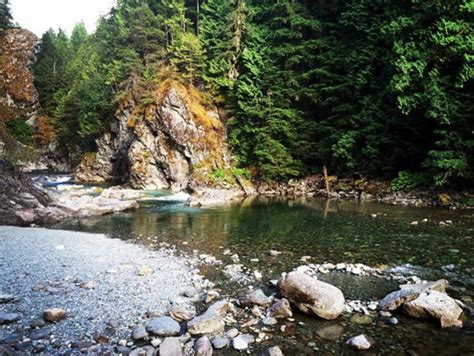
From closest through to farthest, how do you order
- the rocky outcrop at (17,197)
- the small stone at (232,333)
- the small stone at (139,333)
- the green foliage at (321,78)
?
the small stone at (139,333)
the small stone at (232,333)
the rocky outcrop at (17,197)
the green foliage at (321,78)

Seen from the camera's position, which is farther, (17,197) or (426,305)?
(17,197)

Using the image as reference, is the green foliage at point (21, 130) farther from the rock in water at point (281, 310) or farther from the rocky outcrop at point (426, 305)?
the rocky outcrop at point (426, 305)

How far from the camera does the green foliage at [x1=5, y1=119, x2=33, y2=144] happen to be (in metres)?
46.0

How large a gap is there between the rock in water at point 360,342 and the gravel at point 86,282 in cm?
322

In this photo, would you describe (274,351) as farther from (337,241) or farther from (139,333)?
(337,241)

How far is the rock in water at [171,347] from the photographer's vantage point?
446 centimetres

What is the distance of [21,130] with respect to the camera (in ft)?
155

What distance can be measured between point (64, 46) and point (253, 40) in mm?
49459

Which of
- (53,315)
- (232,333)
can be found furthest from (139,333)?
(53,315)

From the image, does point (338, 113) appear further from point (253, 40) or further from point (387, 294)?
point (387, 294)

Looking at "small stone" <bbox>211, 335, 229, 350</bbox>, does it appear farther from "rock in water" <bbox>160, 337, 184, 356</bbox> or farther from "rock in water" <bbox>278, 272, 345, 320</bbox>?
"rock in water" <bbox>278, 272, 345, 320</bbox>

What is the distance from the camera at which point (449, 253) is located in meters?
9.43

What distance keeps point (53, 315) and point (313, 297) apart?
14.6 feet

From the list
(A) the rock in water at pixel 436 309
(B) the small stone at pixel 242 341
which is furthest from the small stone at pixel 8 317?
(A) the rock in water at pixel 436 309
